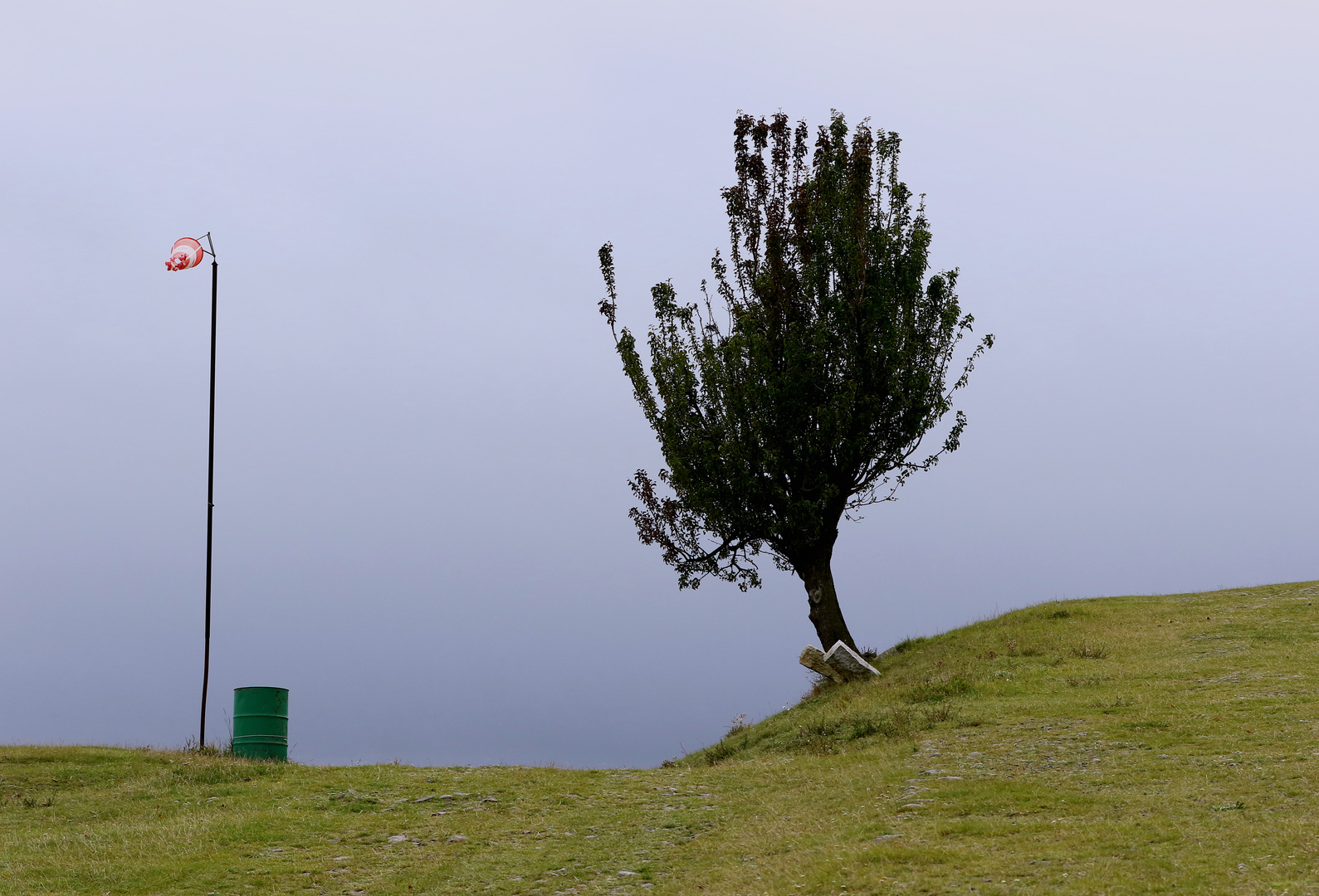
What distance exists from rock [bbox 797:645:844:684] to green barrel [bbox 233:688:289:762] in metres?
13.6

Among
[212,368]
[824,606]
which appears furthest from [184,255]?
[824,606]

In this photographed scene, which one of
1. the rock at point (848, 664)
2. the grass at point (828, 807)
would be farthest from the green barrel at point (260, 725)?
the rock at point (848, 664)

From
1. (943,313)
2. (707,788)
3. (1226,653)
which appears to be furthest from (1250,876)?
(943,313)

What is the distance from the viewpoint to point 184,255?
29.0 metres

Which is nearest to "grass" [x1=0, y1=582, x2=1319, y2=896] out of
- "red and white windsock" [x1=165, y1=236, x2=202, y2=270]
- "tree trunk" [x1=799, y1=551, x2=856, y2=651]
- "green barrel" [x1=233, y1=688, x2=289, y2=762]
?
"green barrel" [x1=233, y1=688, x2=289, y2=762]

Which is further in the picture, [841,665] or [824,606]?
[824,606]

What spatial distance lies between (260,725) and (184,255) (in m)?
12.8

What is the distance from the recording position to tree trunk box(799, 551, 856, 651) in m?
31.8

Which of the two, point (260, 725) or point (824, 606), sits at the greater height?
point (824, 606)

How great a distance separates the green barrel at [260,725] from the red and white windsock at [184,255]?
37.8 ft

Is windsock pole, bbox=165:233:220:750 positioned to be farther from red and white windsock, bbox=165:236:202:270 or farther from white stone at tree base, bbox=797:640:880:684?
white stone at tree base, bbox=797:640:880:684

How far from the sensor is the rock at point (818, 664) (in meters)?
29.5

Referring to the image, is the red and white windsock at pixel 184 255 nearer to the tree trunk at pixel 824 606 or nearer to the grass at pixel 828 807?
the grass at pixel 828 807

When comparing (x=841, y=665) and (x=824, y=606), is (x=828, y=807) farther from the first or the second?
(x=824, y=606)
